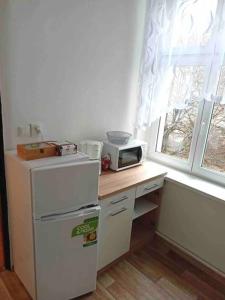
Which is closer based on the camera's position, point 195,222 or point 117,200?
point 117,200

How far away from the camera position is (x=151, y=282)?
71.9 inches

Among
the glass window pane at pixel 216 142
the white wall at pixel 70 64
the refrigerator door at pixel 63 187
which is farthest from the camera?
the glass window pane at pixel 216 142

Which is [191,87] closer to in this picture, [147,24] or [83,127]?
[147,24]

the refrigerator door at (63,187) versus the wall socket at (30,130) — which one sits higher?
the wall socket at (30,130)

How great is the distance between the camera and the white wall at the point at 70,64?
1495mm

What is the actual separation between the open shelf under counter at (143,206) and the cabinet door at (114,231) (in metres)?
0.18

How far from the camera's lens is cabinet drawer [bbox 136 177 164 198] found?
188 centimetres

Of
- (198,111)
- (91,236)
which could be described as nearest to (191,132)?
(198,111)

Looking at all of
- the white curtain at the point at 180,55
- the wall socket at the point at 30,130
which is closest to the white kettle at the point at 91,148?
the wall socket at the point at 30,130

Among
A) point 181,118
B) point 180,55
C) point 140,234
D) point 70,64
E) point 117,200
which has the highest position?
point 180,55

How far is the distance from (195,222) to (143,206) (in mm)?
474

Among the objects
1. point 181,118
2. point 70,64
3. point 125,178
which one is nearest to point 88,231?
point 125,178

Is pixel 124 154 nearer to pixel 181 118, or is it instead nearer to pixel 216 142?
pixel 181 118

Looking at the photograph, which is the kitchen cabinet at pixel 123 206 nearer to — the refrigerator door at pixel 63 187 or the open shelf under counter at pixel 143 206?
the open shelf under counter at pixel 143 206
